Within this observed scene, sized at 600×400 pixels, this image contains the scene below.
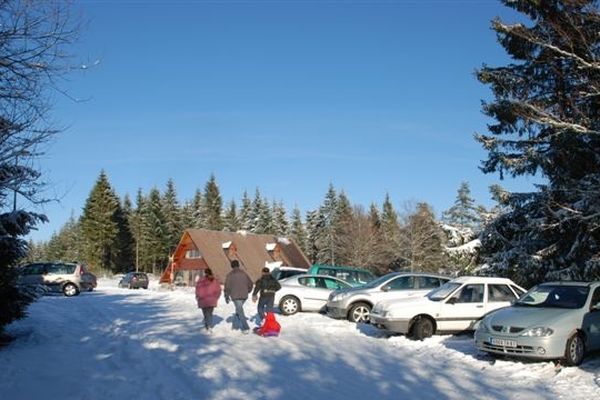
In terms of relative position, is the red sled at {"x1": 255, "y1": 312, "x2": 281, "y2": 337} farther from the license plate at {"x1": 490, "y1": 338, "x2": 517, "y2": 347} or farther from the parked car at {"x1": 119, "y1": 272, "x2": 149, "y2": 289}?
the parked car at {"x1": 119, "y1": 272, "x2": 149, "y2": 289}

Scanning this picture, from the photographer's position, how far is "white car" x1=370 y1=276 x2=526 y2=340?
52.4 ft

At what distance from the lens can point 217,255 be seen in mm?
61719

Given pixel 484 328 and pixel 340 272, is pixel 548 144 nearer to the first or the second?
pixel 340 272

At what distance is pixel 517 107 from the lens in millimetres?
20953

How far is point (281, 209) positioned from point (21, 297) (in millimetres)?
75302

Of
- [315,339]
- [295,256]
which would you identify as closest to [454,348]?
[315,339]

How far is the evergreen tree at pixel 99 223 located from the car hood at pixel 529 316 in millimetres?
70542

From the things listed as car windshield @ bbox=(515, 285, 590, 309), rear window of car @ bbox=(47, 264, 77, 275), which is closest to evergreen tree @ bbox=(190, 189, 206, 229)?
rear window of car @ bbox=(47, 264, 77, 275)

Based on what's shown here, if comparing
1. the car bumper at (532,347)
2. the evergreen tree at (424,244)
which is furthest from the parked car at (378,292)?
the evergreen tree at (424,244)

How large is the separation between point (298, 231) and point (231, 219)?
34.5 feet

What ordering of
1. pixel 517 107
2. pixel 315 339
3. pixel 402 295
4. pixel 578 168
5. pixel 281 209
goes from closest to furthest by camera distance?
pixel 315 339, pixel 402 295, pixel 517 107, pixel 578 168, pixel 281 209

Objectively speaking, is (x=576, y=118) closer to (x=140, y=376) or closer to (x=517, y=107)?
(x=517, y=107)

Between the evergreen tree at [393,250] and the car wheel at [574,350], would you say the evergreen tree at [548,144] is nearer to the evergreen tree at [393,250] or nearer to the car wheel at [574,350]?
the car wheel at [574,350]

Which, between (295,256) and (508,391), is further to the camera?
(295,256)
